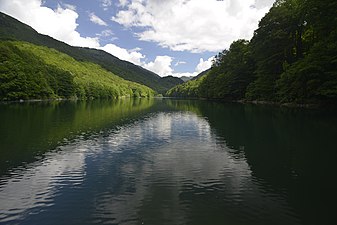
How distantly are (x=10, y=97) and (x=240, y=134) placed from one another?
87.2m

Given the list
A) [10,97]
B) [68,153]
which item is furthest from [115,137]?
[10,97]

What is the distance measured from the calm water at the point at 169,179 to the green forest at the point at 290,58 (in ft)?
71.7

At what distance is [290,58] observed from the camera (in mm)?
71562

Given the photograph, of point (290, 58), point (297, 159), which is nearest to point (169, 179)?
point (297, 159)

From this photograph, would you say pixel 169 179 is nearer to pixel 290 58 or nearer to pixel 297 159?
pixel 297 159

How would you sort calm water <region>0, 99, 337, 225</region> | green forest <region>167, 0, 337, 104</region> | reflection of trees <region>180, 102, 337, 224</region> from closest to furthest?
1. calm water <region>0, 99, 337, 225</region>
2. reflection of trees <region>180, 102, 337, 224</region>
3. green forest <region>167, 0, 337, 104</region>

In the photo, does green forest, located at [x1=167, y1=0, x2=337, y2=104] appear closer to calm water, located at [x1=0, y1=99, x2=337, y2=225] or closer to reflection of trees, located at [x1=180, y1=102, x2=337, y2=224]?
reflection of trees, located at [x1=180, y1=102, x2=337, y2=224]

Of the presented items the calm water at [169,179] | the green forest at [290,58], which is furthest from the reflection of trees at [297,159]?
the green forest at [290,58]

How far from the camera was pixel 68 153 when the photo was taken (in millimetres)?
22625

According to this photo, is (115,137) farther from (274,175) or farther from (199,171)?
(274,175)

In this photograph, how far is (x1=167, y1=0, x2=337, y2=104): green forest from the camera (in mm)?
47094

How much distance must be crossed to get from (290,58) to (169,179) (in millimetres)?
64395

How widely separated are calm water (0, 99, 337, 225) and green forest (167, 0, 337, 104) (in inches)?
860

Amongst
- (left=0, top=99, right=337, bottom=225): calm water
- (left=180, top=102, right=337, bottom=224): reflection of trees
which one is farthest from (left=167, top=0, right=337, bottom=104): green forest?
(left=0, top=99, right=337, bottom=225): calm water
